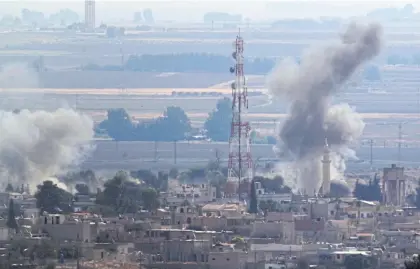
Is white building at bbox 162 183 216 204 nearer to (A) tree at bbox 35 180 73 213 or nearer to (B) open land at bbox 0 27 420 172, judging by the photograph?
(A) tree at bbox 35 180 73 213

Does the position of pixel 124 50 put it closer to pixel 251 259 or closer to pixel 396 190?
pixel 396 190

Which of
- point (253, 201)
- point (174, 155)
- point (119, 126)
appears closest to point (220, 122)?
point (119, 126)

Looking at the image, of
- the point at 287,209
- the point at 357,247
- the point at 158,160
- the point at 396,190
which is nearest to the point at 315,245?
the point at 357,247

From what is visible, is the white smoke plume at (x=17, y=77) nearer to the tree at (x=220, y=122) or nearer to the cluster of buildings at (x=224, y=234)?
the tree at (x=220, y=122)

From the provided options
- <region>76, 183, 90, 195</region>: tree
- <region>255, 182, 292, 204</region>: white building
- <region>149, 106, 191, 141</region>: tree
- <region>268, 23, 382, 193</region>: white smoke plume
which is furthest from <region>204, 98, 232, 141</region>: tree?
<region>255, 182, 292, 204</region>: white building

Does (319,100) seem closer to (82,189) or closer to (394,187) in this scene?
(394,187)

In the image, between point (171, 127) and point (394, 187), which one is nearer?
point (394, 187)
